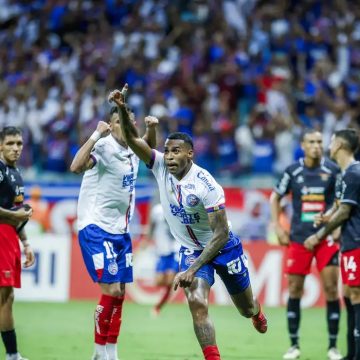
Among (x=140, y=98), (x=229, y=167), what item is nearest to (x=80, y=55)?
(x=140, y=98)

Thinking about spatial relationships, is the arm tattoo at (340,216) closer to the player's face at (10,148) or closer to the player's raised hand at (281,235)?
the player's raised hand at (281,235)

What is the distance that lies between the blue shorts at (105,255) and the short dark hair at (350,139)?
256 cm

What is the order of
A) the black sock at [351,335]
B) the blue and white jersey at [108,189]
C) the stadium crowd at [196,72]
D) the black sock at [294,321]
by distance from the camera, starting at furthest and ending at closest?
the stadium crowd at [196,72]
the black sock at [294,321]
the black sock at [351,335]
the blue and white jersey at [108,189]

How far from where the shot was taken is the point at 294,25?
76.3 ft

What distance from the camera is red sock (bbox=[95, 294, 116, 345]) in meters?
9.74

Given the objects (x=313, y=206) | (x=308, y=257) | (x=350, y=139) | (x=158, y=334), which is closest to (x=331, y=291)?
(x=308, y=257)

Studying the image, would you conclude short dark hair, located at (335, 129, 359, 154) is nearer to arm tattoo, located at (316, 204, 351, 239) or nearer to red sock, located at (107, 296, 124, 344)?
arm tattoo, located at (316, 204, 351, 239)

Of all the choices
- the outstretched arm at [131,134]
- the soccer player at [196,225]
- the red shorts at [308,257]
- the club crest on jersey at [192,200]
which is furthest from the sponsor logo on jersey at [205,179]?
the red shorts at [308,257]

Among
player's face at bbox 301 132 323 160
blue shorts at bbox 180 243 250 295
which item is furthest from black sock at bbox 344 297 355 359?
player's face at bbox 301 132 323 160

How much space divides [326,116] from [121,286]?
38.3 feet

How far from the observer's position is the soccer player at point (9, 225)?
9.80 metres

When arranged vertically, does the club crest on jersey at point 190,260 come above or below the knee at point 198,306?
above

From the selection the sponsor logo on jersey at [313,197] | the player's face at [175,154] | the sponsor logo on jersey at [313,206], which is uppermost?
the player's face at [175,154]

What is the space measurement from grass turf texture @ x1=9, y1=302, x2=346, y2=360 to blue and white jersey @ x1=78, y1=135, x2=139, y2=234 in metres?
Answer: 1.74
